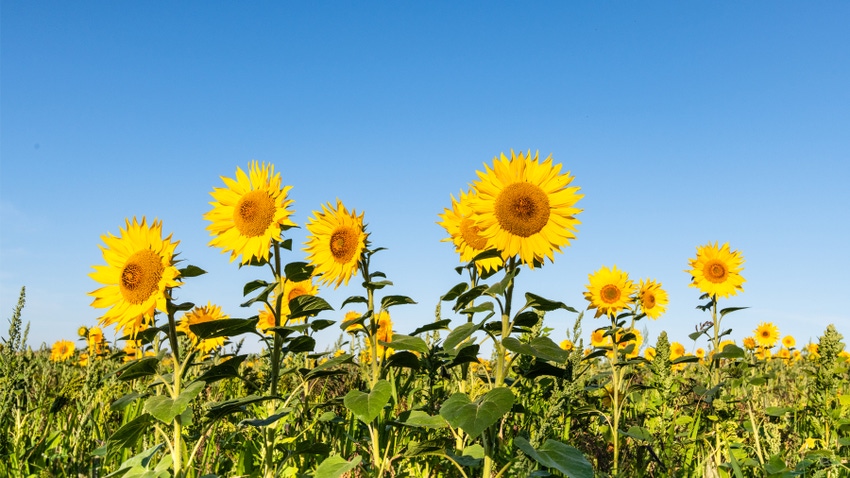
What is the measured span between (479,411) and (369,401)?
24.5 inches

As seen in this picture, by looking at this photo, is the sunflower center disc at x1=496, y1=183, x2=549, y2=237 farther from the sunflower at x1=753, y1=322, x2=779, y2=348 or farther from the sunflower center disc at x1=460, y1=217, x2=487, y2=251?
the sunflower at x1=753, y1=322, x2=779, y2=348

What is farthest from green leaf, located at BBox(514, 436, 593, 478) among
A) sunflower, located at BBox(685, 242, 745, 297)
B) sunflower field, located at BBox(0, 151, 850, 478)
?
sunflower, located at BBox(685, 242, 745, 297)

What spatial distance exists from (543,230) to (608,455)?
2382mm

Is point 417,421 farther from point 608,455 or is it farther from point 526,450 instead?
point 608,455

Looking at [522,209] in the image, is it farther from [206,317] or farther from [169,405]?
[206,317]

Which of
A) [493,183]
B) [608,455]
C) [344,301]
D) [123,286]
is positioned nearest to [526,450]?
[344,301]

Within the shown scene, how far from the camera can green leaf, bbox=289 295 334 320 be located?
334cm

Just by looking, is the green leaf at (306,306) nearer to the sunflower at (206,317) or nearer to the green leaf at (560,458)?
the green leaf at (560,458)

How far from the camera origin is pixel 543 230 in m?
3.64

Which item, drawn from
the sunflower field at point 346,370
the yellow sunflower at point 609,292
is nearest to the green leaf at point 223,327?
the sunflower field at point 346,370

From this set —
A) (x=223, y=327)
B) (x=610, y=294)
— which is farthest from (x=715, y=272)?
(x=223, y=327)

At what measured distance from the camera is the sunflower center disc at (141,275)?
3.18m

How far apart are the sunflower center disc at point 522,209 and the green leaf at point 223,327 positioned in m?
1.44

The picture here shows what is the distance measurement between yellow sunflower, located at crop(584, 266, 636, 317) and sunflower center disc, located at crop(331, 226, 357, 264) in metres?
3.19
